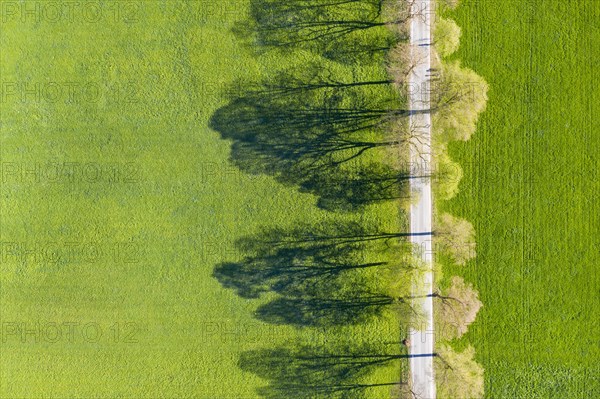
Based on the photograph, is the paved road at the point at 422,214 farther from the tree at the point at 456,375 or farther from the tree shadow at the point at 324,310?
the tree shadow at the point at 324,310

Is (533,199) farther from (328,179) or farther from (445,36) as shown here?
(328,179)

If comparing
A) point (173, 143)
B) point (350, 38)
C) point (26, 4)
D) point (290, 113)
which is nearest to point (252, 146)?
point (290, 113)

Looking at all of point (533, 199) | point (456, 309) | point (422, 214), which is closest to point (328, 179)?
point (422, 214)

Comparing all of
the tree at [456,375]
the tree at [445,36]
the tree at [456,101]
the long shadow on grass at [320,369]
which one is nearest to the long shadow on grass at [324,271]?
the long shadow on grass at [320,369]

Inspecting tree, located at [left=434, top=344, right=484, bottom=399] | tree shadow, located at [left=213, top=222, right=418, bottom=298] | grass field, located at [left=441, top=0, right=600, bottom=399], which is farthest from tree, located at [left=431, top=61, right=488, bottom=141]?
tree, located at [left=434, top=344, right=484, bottom=399]

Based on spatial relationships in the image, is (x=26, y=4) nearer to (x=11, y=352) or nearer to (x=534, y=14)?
(x=11, y=352)
